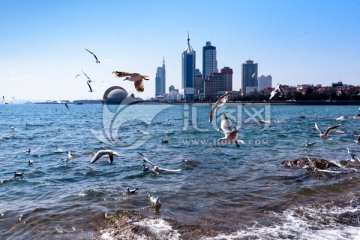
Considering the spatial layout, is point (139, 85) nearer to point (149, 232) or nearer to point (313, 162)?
point (149, 232)

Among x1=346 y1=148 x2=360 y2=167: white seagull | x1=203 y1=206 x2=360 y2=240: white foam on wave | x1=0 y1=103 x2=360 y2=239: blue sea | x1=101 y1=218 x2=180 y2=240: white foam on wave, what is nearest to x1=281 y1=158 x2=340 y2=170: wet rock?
x1=0 y1=103 x2=360 y2=239: blue sea

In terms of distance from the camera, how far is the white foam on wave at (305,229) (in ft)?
26.1

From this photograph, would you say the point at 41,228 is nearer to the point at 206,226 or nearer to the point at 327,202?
the point at 206,226

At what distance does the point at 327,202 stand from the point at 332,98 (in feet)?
384

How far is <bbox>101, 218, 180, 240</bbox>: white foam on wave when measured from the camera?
8164 mm

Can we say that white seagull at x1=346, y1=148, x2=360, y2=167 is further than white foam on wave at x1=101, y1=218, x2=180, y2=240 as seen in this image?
Yes

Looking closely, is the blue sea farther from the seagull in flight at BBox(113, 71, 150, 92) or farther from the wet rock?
the seagull in flight at BBox(113, 71, 150, 92)

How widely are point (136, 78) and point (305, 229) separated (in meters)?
5.58

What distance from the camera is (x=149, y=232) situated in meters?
8.42

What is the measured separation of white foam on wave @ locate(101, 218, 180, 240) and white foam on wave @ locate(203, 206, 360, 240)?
102 centimetres

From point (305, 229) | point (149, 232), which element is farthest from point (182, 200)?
point (305, 229)

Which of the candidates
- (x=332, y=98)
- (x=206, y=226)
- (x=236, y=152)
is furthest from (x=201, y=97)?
(x=206, y=226)

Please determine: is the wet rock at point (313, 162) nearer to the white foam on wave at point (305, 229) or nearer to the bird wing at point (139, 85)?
the white foam on wave at point (305, 229)

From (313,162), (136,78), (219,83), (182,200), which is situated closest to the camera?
(136,78)
